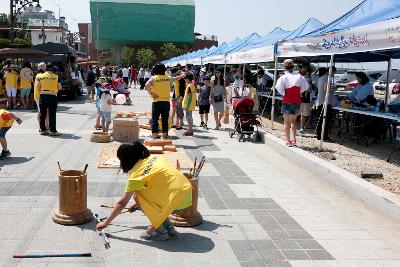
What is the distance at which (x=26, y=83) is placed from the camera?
53.8 ft

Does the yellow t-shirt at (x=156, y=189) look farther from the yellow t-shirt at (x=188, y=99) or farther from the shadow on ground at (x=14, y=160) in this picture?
the yellow t-shirt at (x=188, y=99)

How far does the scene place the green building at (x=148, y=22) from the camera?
8100 cm

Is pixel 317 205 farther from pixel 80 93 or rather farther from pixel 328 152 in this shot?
pixel 80 93

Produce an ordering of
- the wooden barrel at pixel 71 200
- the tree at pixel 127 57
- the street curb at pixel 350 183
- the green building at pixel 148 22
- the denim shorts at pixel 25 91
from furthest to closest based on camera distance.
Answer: the green building at pixel 148 22 → the tree at pixel 127 57 → the denim shorts at pixel 25 91 → the street curb at pixel 350 183 → the wooden barrel at pixel 71 200

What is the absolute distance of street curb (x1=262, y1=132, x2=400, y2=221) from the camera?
19.1 feet

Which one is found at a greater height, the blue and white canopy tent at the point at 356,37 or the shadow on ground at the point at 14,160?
the blue and white canopy tent at the point at 356,37

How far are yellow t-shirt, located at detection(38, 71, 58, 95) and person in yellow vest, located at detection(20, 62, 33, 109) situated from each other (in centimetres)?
620

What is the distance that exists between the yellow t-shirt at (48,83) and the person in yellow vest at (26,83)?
20.3ft

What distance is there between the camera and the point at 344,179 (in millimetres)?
Answer: 6988

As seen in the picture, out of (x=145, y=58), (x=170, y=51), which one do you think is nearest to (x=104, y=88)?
(x=145, y=58)

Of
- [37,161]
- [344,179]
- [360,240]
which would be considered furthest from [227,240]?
[37,161]

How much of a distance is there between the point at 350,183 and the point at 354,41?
268cm

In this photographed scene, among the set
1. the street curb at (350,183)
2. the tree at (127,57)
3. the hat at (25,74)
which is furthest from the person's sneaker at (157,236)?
the tree at (127,57)

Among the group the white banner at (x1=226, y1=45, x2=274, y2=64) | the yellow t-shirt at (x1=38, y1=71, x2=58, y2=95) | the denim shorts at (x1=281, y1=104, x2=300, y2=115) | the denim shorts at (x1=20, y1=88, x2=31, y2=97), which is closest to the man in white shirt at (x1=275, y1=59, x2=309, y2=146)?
the denim shorts at (x1=281, y1=104, x2=300, y2=115)
